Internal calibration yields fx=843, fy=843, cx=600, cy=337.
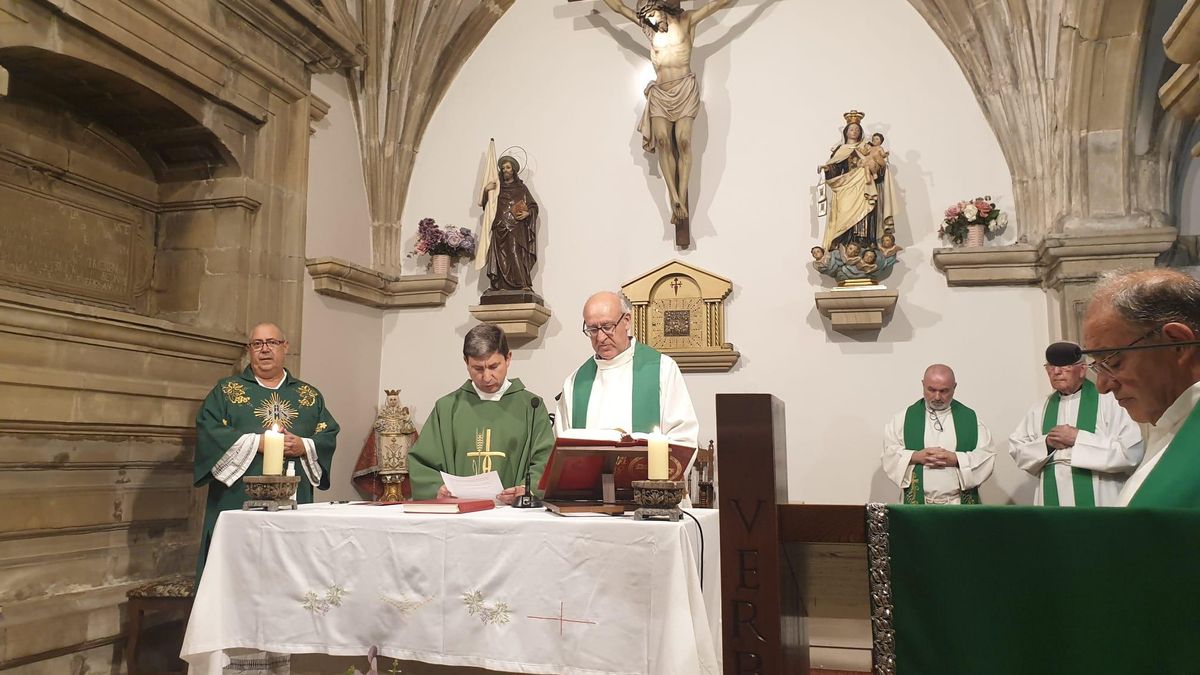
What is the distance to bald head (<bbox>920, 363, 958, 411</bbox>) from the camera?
19.8 feet

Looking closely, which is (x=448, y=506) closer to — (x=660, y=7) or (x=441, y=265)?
(x=441, y=265)

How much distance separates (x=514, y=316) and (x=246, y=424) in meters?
2.66

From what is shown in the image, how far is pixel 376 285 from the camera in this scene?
301 inches

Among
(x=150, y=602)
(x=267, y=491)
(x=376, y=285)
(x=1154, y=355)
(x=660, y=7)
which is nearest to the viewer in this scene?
(x=1154, y=355)

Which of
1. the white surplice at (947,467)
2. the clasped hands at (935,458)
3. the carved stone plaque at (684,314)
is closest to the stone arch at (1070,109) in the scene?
the white surplice at (947,467)

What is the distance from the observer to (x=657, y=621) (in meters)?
2.67

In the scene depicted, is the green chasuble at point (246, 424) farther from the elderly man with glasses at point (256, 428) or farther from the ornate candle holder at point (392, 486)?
the ornate candle holder at point (392, 486)

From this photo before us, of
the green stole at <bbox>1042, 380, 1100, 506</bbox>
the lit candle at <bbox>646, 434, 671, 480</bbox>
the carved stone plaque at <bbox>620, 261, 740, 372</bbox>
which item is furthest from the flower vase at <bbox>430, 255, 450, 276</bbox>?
the lit candle at <bbox>646, 434, 671, 480</bbox>

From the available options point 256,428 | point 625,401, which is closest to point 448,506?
point 625,401

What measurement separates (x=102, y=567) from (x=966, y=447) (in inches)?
226

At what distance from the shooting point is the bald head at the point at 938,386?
19.8ft

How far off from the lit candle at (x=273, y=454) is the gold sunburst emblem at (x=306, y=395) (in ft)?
6.66

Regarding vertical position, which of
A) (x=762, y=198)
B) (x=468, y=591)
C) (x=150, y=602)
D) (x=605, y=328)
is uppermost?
(x=762, y=198)

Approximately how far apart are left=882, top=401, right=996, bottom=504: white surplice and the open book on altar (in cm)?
336
